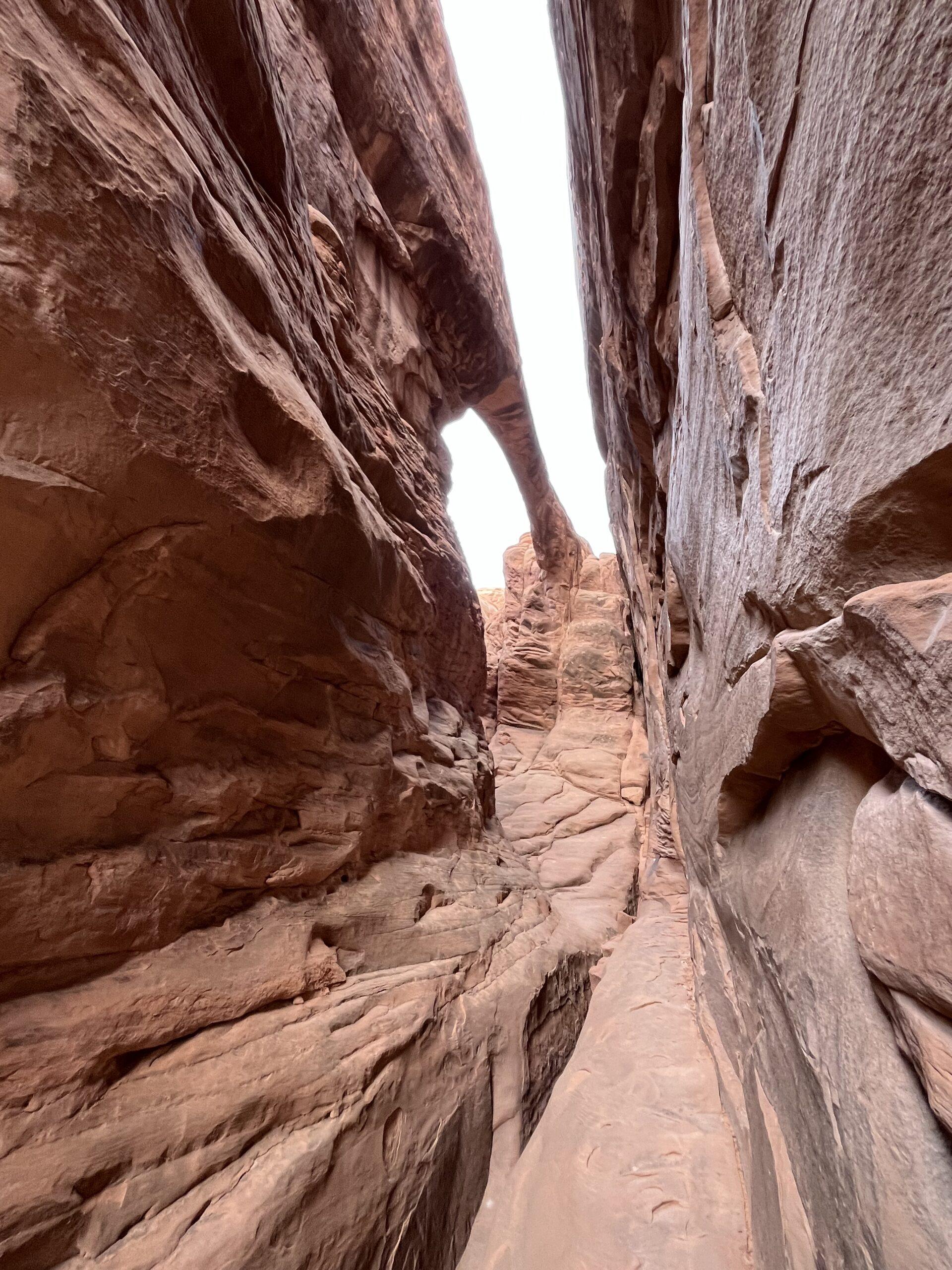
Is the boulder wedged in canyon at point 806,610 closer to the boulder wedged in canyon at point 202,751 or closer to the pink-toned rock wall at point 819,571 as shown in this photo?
the pink-toned rock wall at point 819,571

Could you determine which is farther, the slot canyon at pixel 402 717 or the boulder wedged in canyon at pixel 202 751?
the boulder wedged in canyon at pixel 202 751

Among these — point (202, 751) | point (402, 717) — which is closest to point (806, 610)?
point (202, 751)

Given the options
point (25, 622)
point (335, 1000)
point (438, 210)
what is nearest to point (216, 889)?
point (335, 1000)

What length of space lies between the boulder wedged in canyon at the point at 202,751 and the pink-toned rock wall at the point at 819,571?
1163 millimetres

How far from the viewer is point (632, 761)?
1303cm

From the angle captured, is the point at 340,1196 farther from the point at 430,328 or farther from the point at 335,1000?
the point at 430,328

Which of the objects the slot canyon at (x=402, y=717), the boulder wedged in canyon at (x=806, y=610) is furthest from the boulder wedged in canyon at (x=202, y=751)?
the boulder wedged in canyon at (x=806, y=610)

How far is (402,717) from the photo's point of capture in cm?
453

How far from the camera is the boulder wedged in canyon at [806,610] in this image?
4.10 ft

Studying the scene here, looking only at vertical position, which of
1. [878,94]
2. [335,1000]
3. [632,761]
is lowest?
[335,1000]

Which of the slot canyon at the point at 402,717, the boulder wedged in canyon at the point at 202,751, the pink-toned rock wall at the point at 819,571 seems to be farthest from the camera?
the boulder wedged in canyon at the point at 202,751

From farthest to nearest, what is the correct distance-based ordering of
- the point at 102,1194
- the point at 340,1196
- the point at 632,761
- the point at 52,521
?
the point at 632,761
the point at 340,1196
the point at 52,521
the point at 102,1194

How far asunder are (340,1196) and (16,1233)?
1.12 meters

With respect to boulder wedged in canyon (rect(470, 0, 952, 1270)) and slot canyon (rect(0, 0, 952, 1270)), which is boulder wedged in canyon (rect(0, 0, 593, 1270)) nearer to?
slot canyon (rect(0, 0, 952, 1270))
